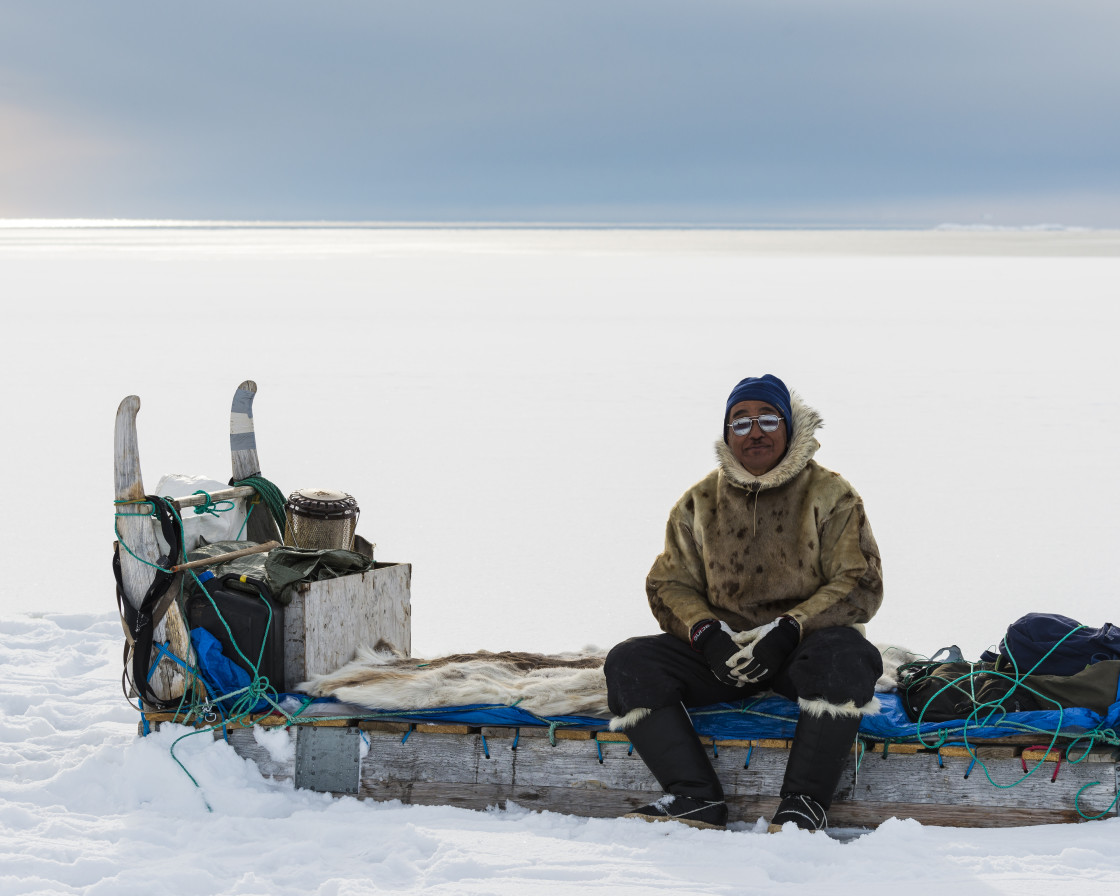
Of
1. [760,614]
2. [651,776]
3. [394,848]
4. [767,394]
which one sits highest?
[767,394]

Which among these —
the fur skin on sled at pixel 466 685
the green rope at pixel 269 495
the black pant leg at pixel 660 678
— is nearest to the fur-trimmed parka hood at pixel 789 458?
the black pant leg at pixel 660 678

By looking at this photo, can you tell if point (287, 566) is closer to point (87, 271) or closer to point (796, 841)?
point (796, 841)

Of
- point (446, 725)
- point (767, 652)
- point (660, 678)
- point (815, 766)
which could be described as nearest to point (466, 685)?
point (446, 725)

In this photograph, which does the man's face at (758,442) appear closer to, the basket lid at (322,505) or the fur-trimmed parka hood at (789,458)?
the fur-trimmed parka hood at (789,458)

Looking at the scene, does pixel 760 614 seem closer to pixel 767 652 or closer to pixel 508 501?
pixel 767 652

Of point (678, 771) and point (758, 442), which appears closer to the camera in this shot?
point (678, 771)

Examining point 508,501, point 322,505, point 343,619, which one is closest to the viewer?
point 343,619

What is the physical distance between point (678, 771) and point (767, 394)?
1.09 m

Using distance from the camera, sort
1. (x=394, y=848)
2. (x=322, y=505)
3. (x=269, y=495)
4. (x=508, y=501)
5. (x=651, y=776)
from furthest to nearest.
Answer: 1. (x=508, y=501)
2. (x=269, y=495)
3. (x=322, y=505)
4. (x=651, y=776)
5. (x=394, y=848)

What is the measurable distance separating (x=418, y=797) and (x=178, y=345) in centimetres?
1450

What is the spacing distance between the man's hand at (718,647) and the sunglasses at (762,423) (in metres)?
0.56

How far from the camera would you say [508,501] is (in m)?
8.00

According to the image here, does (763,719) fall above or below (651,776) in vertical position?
above

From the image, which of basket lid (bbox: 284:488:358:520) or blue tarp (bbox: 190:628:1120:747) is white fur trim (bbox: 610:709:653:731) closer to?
blue tarp (bbox: 190:628:1120:747)
